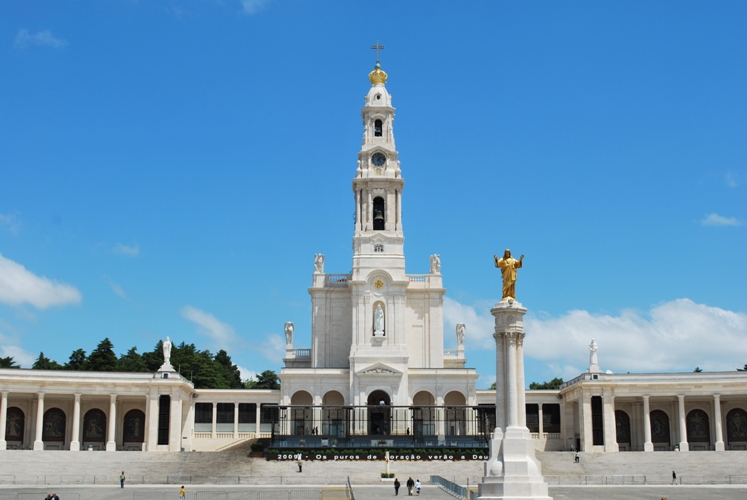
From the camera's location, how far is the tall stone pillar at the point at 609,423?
78.6 meters

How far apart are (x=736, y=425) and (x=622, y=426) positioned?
9.36 metres

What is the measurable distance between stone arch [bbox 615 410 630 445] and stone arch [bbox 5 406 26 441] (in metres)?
50.5

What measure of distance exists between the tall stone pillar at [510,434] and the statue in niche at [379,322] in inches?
1831

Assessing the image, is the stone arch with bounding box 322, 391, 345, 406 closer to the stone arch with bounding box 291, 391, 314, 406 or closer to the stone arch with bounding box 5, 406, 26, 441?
the stone arch with bounding box 291, 391, 314, 406

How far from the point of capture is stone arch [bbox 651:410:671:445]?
8300cm

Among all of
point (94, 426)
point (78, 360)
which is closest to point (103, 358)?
point (78, 360)

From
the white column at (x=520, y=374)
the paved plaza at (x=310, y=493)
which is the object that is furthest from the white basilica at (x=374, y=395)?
the white column at (x=520, y=374)

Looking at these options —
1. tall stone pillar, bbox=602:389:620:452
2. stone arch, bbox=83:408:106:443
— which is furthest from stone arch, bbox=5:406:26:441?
tall stone pillar, bbox=602:389:620:452

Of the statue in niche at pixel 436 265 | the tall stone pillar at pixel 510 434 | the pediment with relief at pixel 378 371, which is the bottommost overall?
the tall stone pillar at pixel 510 434

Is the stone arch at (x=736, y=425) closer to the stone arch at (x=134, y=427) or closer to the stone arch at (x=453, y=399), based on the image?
the stone arch at (x=453, y=399)

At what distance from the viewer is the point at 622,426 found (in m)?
83.9

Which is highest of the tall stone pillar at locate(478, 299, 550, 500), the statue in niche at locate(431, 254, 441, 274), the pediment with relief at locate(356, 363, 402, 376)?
the statue in niche at locate(431, 254, 441, 274)

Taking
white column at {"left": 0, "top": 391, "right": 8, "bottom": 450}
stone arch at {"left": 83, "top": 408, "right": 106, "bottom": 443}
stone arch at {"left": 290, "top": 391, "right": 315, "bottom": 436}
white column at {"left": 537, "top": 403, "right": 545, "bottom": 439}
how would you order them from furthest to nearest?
white column at {"left": 537, "top": 403, "right": 545, "bottom": 439}
stone arch at {"left": 83, "top": 408, "right": 106, "bottom": 443}
stone arch at {"left": 290, "top": 391, "right": 315, "bottom": 436}
white column at {"left": 0, "top": 391, "right": 8, "bottom": 450}

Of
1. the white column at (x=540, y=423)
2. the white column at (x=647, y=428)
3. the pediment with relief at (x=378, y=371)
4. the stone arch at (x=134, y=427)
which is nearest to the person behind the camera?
the white column at (x=647, y=428)
